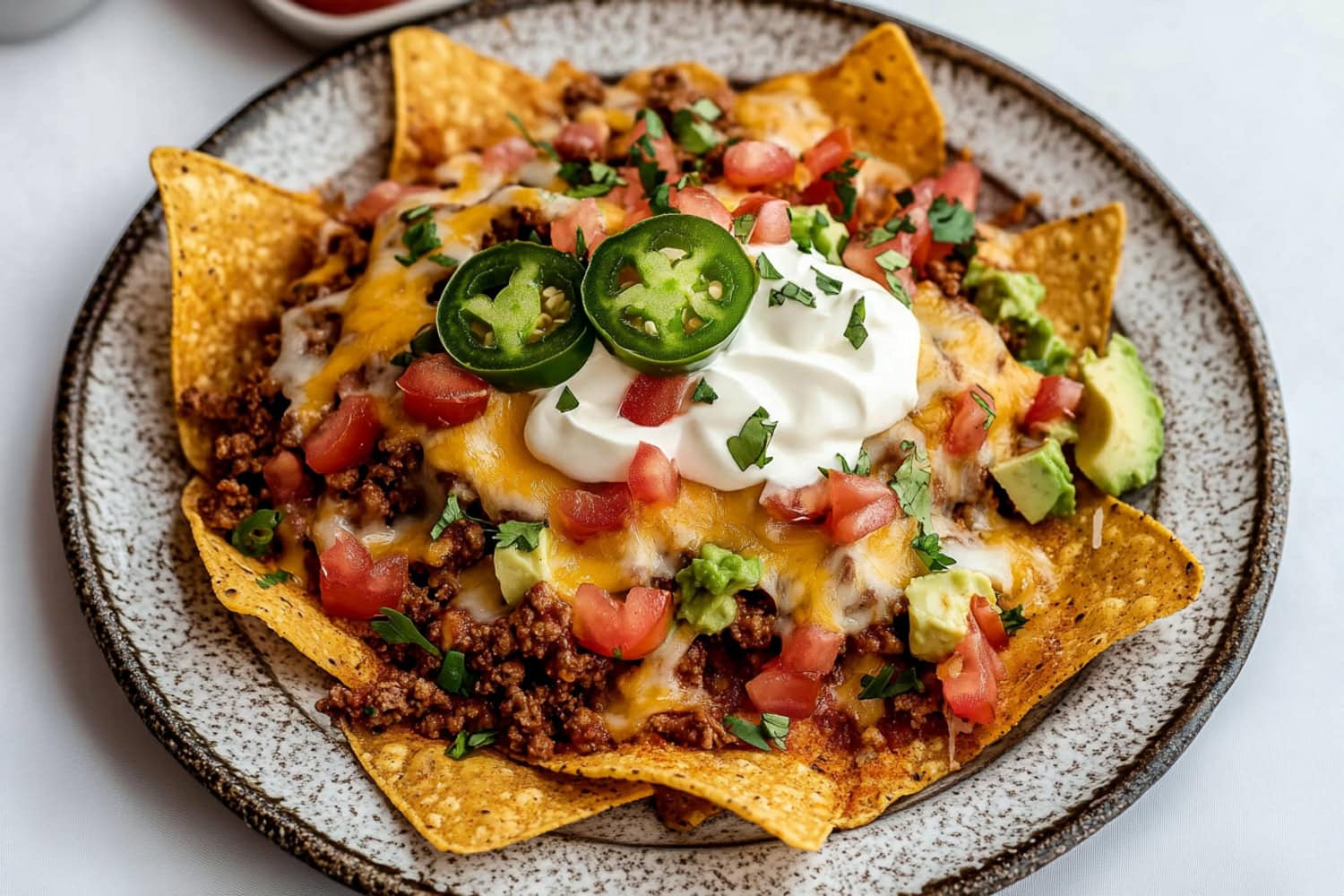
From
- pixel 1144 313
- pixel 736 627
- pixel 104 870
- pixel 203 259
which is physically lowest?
pixel 104 870

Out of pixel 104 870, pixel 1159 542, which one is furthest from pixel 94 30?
pixel 1159 542

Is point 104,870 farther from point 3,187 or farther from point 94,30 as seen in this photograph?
point 94,30

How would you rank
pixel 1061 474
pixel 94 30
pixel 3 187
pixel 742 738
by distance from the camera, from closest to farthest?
pixel 742 738 < pixel 1061 474 < pixel 3 187 < pixel 94 30

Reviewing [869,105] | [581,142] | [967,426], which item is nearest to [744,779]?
[967,426]

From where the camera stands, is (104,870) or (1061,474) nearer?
(104,870)

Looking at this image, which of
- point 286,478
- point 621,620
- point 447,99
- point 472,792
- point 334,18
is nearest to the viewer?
point 472,792

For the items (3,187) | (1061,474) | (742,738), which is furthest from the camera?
(3,187)

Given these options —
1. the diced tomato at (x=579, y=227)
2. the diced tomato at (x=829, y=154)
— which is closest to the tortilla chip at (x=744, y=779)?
the diced tomato at (x=579, y=227)

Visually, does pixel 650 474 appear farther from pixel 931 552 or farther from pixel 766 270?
pixel 931 552
